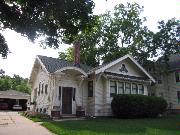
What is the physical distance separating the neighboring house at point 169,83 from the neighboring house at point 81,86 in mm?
14536

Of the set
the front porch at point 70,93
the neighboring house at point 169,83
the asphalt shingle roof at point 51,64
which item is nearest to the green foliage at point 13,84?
the neighboring house at point 169,83

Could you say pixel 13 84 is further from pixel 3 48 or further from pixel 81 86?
pixel 3 48

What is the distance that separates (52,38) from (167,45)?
2787 centimetres

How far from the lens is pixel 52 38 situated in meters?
14.4

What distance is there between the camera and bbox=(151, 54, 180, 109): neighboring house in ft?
121

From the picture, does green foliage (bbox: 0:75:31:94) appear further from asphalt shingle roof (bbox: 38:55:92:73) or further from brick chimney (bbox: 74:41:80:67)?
asphalt shingle roof (bbox: 38:55:92:73)

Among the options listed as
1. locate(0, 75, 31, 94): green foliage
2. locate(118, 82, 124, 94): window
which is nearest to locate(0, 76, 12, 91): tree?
locate(0, 75, 31, 94): green foliage

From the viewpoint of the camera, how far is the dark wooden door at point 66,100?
20.5 meters

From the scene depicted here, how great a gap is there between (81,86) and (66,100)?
212 centimetres

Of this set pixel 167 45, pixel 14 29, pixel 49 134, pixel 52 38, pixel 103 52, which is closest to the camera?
pixel 49 134

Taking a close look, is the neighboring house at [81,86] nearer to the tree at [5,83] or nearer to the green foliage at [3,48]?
the green foliage at [3,48]

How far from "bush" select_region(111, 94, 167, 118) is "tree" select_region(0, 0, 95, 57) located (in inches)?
336

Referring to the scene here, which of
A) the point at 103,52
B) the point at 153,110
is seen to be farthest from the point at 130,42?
the point at 153,110

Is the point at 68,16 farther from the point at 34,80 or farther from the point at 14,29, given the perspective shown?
the point at 34,80
